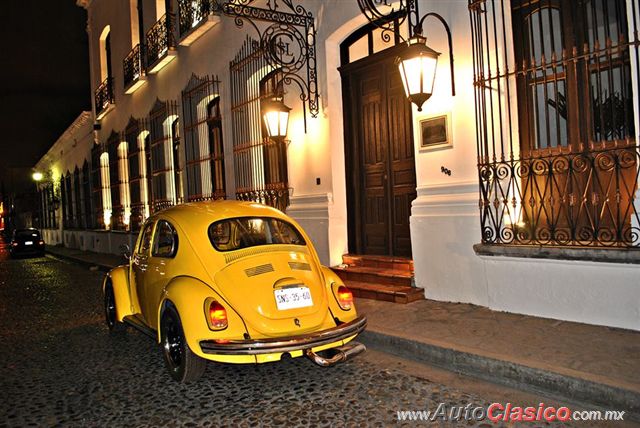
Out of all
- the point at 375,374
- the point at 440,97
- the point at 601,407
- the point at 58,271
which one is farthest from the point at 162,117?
the point at 601,407

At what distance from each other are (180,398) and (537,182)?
4.72 meters

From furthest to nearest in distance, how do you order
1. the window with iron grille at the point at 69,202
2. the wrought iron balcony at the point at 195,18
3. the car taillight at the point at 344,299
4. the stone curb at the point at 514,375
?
the window with iron grille at the point at 69,202, the wrought iron balcony at the point at 195,18, the car taillight at the point at 344,299, the stone curb at the point at 514,375

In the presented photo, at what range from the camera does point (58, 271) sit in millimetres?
16219

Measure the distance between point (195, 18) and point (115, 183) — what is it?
8.69 metres

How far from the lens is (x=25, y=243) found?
77.5 ft

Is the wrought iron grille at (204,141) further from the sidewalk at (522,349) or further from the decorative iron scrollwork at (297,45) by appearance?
the sidewalk at (522,349)

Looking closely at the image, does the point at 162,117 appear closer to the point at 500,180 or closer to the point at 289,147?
the point at 289,147

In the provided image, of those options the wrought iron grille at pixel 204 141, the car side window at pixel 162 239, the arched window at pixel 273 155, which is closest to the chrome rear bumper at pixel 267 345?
the car side window at pixel 162 239

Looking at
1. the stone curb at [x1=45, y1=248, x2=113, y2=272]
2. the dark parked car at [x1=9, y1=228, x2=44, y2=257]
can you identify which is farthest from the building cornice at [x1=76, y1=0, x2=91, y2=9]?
the stone curb at [x1=45, y1=248, x2=113, y2=272]

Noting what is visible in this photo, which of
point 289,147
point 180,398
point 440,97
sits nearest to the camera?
point 180,398

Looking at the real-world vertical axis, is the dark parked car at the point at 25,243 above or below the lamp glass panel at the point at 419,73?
below

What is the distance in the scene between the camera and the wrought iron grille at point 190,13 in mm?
13223

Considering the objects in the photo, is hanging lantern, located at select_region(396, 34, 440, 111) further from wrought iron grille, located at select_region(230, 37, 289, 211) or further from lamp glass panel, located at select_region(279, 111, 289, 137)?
wrought iron grille, located at select_region(230, 37, 289, 211)

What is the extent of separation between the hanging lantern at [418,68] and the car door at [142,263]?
3681mm
